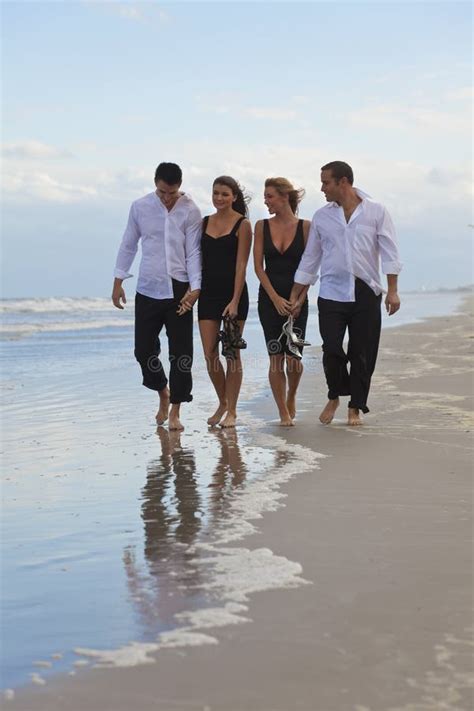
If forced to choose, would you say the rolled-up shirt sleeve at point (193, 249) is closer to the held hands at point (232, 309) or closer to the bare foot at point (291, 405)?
the held hands at point (232, 309)

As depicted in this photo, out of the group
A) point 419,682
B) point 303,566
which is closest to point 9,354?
point 303,566

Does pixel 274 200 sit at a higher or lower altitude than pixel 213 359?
higher

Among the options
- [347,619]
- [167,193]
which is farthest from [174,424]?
[347,619]

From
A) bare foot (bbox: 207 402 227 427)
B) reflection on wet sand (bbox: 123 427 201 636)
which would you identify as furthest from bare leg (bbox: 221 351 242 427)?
reflection on wet sand (bbox: 123 427 201 636)

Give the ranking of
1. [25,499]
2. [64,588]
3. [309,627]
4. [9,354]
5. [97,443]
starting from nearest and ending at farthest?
[309,627] < [64,588] < [25,499] < [97,443] < [9,354]

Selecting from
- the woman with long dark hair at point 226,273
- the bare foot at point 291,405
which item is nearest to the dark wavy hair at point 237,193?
the woman with long dark hair at point 226,273

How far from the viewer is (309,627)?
9.94 feet

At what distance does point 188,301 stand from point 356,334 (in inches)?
46.7

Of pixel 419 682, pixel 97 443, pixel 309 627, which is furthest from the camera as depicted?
pixel 97 443

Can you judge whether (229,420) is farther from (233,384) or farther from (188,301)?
(188,301)

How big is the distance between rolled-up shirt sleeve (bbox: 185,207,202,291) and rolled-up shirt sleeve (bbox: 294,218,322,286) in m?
0.70

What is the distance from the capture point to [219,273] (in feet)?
24.3

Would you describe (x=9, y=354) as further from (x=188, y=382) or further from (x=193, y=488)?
(x=193, y=488)

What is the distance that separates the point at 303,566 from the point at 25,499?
1745 mm
